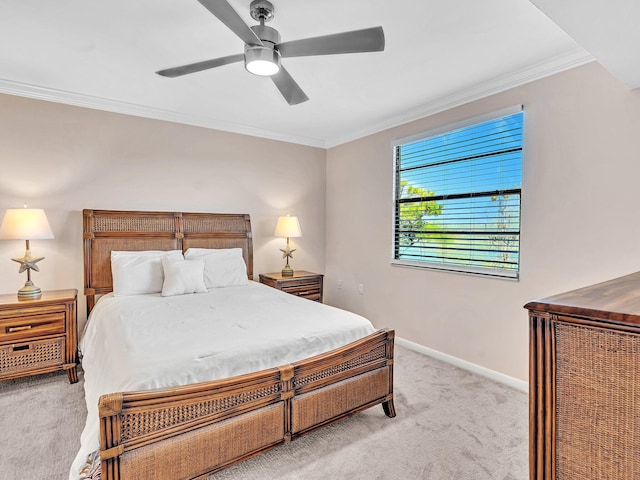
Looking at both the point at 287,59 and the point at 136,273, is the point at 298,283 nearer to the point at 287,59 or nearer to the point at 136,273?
the point at 136,273

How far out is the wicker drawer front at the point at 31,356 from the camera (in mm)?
2766

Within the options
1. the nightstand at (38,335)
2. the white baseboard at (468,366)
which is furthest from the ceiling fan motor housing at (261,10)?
the white baseboard at (468,366)

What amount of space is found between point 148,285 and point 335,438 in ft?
7.18

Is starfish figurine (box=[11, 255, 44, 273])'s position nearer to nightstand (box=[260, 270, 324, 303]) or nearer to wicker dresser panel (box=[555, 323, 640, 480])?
nightstand (box=[260, 270, 324, 303])

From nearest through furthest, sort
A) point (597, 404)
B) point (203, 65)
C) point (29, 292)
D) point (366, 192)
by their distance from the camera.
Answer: point (597, 404) → point (203, 65) → point (29, 292) → point (366, 192)

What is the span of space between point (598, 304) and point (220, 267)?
327 centimetres

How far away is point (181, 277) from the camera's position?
3.25m

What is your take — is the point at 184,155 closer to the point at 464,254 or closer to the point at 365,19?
the point at 365,19

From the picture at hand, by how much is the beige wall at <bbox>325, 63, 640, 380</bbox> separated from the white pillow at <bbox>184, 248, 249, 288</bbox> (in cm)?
172

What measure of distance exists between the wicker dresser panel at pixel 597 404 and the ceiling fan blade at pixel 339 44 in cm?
158

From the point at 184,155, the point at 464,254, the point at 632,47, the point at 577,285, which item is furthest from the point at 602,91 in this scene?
the point at 184,155

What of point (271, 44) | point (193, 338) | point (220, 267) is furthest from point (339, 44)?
point (220, 267)

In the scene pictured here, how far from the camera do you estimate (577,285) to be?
256cm

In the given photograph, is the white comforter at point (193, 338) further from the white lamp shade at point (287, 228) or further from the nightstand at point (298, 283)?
the white lamp shade at point (287, 228)
